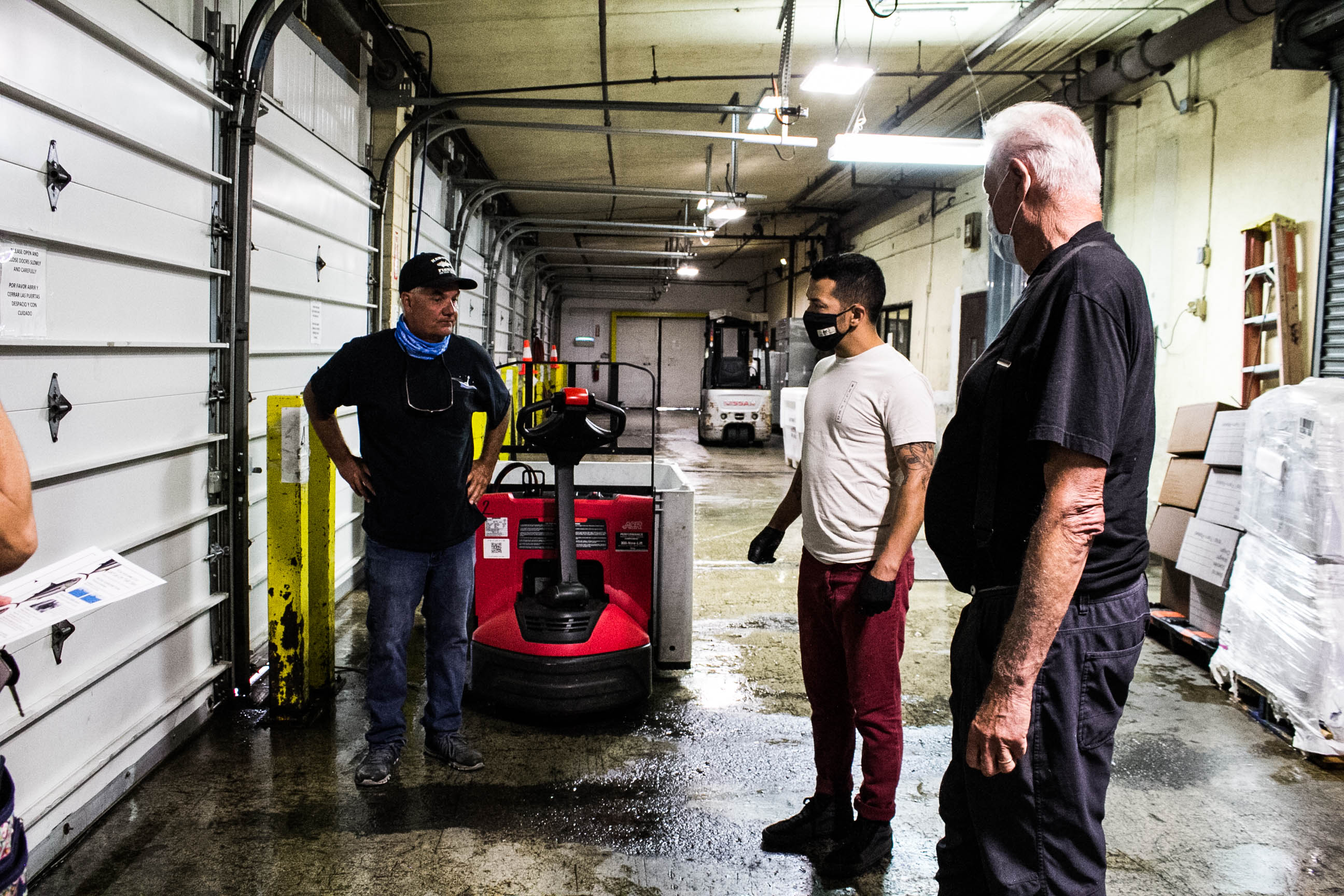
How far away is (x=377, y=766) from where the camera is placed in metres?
2.88

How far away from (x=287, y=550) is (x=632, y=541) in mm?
1390

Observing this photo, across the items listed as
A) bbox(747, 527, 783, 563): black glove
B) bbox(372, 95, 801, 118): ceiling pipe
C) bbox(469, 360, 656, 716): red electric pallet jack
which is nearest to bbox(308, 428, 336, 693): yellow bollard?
bbox(469, 360, 656, 716): red electric pallet jack

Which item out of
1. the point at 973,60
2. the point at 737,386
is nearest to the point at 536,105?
the point at 973,60

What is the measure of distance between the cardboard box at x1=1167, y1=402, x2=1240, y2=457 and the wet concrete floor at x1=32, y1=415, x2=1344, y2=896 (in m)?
1.45

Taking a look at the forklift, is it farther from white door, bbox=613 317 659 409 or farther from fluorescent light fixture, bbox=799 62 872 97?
fluorescent light fixture, bbox=799 62 872 97

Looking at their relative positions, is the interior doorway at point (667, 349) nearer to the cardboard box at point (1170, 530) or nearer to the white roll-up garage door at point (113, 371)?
the cardboard box at point (1170, 530)

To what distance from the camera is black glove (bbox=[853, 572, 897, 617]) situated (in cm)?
224

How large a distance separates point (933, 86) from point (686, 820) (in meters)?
7.21

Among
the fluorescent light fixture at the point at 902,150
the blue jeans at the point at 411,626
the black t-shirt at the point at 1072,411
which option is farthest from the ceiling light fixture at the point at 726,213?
the black t-shirt at the point at 1072,411

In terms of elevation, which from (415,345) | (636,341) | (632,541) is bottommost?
(632,541)

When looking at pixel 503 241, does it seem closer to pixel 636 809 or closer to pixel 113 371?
pixel 113 371

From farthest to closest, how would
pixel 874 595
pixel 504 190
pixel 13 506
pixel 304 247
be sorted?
pixel 504 190
pixel 304 247
pixel 874 595
pixel 13 506

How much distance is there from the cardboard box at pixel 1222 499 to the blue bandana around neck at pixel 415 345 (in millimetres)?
3772

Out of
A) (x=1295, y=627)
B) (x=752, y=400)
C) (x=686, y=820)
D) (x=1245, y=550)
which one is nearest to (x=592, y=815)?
(x=686, y=820)
